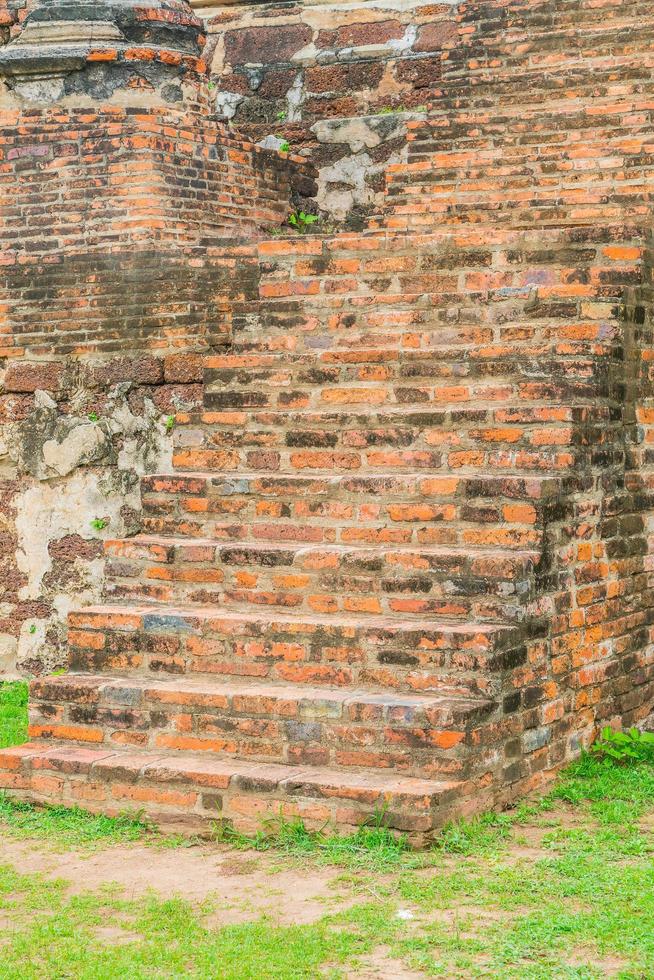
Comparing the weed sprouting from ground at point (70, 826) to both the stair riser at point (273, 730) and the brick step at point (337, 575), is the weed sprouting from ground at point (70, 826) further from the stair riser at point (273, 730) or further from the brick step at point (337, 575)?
the brick step at point (337, 575)

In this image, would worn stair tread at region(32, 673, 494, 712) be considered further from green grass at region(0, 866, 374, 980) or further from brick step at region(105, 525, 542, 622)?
green grass at region(0, 866, 374, 980)

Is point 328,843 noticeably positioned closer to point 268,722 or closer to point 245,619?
point 268,722

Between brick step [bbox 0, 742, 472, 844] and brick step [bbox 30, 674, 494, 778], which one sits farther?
brick step [bbox 30, 674, 494, 778]

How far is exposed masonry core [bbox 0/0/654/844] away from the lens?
4848 millimetres

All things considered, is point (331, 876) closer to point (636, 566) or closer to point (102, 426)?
point (636, 566)

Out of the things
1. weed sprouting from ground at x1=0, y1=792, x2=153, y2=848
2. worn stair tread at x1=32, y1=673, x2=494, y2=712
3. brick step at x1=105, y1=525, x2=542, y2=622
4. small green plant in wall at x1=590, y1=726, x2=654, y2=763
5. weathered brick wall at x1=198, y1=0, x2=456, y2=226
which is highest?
weathered brick wall at x1=198, y1=0, x2=456, y2=226

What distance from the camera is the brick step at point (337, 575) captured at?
16.1 feet

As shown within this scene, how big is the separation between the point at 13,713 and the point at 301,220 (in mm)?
4254

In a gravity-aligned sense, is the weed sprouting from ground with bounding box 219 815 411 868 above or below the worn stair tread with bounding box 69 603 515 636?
below

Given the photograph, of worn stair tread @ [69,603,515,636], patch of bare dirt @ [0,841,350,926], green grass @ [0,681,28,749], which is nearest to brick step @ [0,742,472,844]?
patch of bare dirt @ [0,841,350,926]

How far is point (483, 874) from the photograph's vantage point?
4215 millimetres

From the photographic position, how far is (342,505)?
17.6 ft

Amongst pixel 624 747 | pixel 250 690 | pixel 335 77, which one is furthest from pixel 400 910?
pixel 335 77

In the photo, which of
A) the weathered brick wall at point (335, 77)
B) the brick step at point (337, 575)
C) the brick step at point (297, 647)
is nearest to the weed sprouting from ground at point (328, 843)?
the brick step at point (297, 647)
